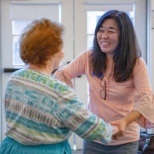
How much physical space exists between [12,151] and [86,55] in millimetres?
713

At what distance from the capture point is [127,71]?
60.7 inches

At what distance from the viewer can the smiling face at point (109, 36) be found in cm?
157

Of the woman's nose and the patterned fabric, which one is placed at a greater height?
the woman's nose

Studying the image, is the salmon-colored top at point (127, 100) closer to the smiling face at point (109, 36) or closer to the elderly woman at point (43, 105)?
the smiling face at point (109, 36)

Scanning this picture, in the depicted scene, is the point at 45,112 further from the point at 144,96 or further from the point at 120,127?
the point at 144,96

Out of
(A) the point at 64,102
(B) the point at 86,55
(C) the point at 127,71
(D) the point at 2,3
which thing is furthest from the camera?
(D) the point at 2,3

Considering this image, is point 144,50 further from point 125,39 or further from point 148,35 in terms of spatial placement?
point 125,39

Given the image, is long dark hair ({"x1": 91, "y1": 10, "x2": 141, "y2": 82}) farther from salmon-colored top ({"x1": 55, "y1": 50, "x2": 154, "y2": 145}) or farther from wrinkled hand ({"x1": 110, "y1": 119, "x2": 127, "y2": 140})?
wrinkled hand ({"x1": 110, "y1": 119, "x2": 127, "y2": 140})

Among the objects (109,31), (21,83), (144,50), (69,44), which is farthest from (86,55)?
(144,50)

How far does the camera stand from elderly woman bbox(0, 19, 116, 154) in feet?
3.68

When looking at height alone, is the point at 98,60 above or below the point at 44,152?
above

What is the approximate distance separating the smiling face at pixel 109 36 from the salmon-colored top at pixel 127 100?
0.15 m

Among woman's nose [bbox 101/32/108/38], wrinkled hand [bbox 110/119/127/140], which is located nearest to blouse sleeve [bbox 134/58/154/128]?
wrinkled hand [bbox 110/119/127/140]

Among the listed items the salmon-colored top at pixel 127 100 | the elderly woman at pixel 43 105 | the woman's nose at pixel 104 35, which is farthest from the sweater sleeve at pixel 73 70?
the elderly woman at pixel 43 105
